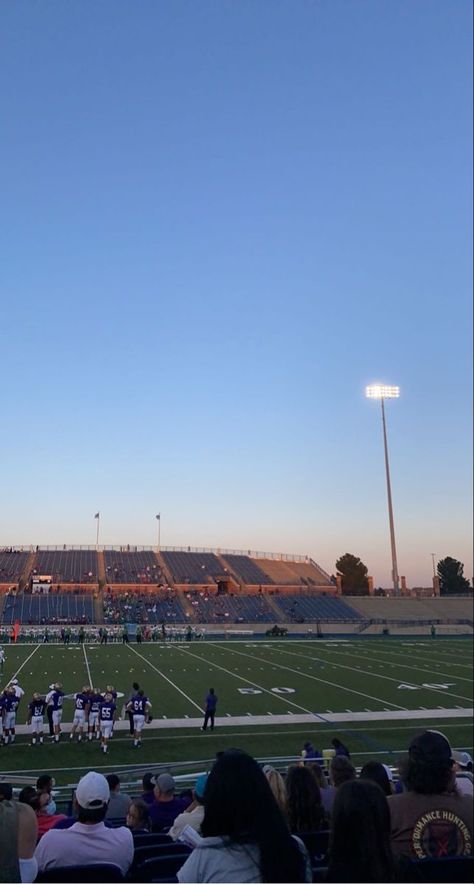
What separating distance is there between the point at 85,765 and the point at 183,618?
6818mm

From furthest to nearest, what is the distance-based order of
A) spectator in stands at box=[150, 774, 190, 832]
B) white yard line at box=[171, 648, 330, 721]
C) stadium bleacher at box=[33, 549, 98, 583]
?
white yard line at box=[171, 648, 330, 721] → stadium bleacher at box=[33, 549, 98, 583] → spectator in stands at box=[150, 774, 190, 832]

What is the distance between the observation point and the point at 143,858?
3248 mm

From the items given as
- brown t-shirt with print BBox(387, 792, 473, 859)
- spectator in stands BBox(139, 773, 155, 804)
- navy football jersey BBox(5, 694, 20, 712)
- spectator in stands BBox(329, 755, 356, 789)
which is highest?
brown t-shirt with print BBox(387, 792, 473, 859)

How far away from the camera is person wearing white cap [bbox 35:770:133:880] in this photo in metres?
2.96

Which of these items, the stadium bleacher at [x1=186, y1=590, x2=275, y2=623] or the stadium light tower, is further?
the stadium light tower

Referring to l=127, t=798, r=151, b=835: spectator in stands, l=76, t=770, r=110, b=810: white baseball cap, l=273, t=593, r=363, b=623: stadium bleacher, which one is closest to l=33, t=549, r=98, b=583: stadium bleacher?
l=127, t=798, r=151, b=835: spectator in stands

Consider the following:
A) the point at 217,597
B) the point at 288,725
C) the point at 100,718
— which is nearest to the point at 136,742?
the point at 100,718

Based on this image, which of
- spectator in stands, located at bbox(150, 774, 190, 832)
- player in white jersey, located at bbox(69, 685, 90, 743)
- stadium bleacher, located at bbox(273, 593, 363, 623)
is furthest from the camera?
stadium bleacher, located at bbox(273, 593, 363, 623)

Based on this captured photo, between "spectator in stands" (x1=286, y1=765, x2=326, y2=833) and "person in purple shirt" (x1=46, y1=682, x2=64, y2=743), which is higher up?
"spectator in stands" (x1=286, y1=765, x2=326, y2=833)

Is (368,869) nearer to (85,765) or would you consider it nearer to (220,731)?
(85,765)

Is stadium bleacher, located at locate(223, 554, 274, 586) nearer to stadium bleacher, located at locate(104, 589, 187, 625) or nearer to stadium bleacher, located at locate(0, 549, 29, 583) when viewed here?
stadium bleacher, located at locate(104, 589, 187, 625)

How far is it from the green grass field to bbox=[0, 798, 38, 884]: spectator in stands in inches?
238

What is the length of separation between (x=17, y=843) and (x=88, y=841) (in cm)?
42

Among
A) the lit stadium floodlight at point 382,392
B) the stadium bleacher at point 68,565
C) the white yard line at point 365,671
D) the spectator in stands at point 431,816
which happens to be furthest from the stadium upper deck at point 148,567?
the lit stadium floodlight at point 382,392
